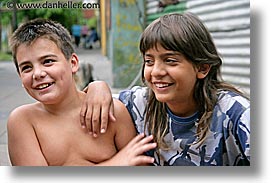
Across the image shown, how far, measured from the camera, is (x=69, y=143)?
1230 mm

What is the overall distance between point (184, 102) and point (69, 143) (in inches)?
12.9

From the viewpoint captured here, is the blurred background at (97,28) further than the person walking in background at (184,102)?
Yes

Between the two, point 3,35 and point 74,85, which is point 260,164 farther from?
point 3,35

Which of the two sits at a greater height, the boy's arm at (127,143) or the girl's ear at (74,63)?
the girl's ear at (74,63)

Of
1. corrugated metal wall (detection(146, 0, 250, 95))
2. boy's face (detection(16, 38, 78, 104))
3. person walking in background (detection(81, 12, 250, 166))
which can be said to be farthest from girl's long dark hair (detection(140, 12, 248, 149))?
boy's face (detection(16, 38, 78, 104))

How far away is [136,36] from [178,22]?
44 cm

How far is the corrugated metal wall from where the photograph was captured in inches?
50.9

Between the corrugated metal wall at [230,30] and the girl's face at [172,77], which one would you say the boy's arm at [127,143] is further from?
the corrugated metal wall at [230,30]

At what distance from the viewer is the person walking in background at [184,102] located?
1138 mm

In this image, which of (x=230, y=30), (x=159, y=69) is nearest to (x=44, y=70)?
(x=159, y=69)

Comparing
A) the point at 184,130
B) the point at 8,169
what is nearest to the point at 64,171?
the point at 8,169

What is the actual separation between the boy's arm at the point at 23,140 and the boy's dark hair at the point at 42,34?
0.46 feet

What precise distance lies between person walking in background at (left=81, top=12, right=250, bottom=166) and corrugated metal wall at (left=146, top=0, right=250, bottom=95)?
0.41ft

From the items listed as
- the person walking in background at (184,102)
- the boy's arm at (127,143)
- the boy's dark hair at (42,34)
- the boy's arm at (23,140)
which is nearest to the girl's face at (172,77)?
the person walking in background at (184,102)
